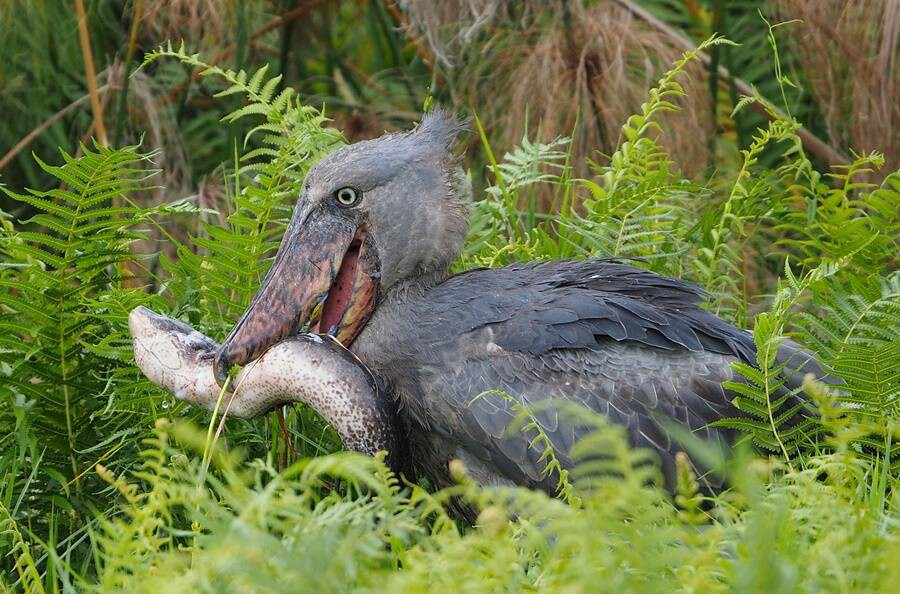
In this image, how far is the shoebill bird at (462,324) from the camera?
3561mm

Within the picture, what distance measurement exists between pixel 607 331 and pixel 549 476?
0.42 metres

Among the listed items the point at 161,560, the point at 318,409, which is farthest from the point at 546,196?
the point at 161,560

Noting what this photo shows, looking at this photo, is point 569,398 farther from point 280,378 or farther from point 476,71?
point 476,71

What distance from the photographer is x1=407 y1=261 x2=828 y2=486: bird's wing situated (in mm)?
3533

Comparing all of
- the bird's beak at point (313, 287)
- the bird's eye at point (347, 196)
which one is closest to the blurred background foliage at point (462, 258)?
the bird's beak at point (313, 287)

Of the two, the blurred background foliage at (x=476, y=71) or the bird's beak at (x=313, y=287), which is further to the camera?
the blurred background foliage at (x=476, y=71)

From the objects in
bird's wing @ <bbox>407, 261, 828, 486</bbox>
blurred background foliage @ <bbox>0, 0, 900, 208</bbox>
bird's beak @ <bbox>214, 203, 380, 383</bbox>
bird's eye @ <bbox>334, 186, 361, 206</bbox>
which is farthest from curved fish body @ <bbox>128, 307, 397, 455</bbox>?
blurred background foliage @ <bbox>0, 0, 900, 208</bbox>

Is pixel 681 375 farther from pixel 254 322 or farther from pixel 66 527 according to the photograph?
pixel 66 527

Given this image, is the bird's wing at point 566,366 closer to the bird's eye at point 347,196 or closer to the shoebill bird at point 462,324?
the shoebill bird at point 462,324

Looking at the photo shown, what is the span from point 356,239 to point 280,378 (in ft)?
1.76

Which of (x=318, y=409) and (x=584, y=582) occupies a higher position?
(x=584, y=582)

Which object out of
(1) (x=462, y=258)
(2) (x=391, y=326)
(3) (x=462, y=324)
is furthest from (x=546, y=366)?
(1) (x=462, y=258)

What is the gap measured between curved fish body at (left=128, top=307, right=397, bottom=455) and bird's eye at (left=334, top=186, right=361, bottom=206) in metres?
0.41

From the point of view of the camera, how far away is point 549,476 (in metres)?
3.47
